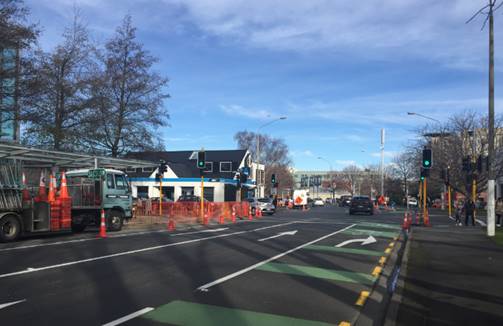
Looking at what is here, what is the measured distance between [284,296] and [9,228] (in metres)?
11.6

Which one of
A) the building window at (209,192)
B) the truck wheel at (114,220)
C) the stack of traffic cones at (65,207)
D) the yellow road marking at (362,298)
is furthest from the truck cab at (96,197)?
the building window at (209,192)

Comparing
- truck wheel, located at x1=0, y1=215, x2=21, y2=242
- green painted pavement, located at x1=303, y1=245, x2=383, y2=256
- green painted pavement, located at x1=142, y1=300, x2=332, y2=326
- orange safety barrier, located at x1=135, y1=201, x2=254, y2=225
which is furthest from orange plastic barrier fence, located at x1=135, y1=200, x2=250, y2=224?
green painted pavement, located at x1=142, y1=300, x2=332, y2=326

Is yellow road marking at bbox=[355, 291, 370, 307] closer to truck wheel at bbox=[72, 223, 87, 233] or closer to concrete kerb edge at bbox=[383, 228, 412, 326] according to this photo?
concrete kerb edge at bbox=[383, 228, 412, 326]

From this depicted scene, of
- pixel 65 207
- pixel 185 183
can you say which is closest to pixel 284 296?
pixel 65 207

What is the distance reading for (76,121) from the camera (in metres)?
23.2

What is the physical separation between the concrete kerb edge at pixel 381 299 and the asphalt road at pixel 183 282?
0.60 ft

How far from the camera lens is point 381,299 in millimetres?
7902

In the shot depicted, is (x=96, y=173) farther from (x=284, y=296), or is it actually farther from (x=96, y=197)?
(x=284, y=296)

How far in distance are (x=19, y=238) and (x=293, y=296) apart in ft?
41.5

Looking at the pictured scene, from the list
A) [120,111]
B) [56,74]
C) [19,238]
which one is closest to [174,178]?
[120,111]

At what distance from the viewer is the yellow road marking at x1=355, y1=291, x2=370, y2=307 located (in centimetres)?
751

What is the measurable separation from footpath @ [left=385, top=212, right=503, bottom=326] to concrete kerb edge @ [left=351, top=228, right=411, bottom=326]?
0.10 meters

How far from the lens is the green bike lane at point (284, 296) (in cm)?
645

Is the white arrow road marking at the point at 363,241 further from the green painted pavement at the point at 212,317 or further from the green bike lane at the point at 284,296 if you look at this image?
the green painted pavement at the point at 212,317
